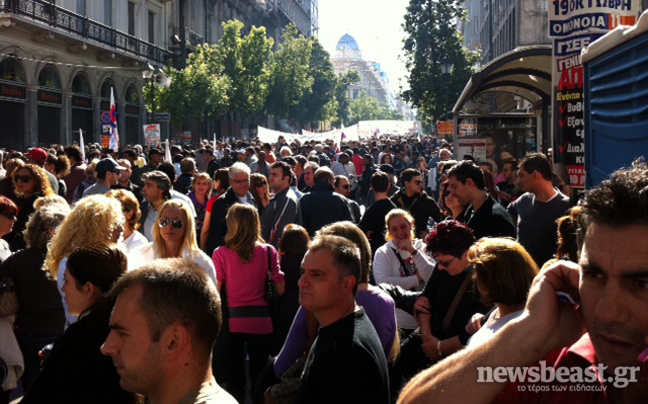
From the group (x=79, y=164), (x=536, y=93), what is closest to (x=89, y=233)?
(x=79, y=164)

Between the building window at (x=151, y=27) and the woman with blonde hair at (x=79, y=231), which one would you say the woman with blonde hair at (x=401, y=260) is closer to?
the woman with blonde hair at (x=79, y=231)

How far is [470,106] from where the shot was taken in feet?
81.3

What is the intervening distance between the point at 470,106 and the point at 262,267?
18.6 meters

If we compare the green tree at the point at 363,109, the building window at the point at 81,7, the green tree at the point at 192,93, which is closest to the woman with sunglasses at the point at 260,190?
the building window at the point at 81,7

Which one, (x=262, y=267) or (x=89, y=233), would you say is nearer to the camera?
(x=89, y=233)

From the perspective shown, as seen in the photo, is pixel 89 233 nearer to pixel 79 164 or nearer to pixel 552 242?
pixel 552 242

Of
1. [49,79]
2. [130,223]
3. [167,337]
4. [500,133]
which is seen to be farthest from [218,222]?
[49,79]

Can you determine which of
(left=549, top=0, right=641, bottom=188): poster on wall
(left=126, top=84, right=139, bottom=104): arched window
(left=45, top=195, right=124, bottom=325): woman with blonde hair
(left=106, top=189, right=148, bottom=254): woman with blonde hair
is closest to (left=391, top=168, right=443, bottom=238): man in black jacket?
(left=549, top=0, right=641, bottom=188): poster on wall

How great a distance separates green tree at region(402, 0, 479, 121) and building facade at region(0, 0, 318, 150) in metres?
11.6

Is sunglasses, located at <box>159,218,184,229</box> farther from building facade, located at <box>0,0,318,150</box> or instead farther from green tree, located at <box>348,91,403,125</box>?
green tree, located at <box>348,91,403,125</box>

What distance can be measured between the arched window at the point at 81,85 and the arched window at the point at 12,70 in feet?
17.7

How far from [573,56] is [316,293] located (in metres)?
5.31

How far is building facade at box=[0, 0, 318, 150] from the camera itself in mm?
30484

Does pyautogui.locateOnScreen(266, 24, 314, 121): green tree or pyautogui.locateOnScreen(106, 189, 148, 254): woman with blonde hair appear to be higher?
pyautogui.locateOnScreen(266, 24, 314, 121): green tree
